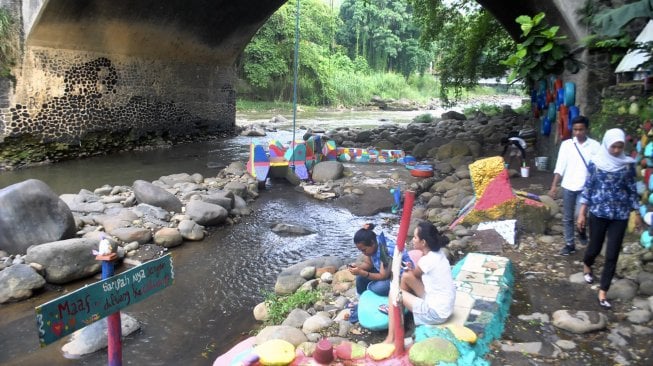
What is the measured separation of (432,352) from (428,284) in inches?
17.7

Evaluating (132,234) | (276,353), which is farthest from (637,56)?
(132,234)

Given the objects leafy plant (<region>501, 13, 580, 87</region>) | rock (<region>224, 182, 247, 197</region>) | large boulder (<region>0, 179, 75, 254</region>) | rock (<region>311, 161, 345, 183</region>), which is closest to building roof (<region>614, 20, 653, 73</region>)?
leafy plant (<region>501, 13, 580, 87</region>)

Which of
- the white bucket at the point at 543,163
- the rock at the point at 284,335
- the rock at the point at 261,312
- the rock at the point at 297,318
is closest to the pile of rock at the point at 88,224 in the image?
the rock at the point at 261,312

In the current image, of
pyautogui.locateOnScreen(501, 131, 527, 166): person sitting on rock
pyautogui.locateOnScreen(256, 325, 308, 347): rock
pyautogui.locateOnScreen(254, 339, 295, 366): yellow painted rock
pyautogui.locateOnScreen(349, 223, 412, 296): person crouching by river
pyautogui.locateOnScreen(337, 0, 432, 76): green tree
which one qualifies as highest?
pyautogui.locateOnScreen(337, 0, 432, 76): green tree

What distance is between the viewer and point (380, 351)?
3100 millimetres

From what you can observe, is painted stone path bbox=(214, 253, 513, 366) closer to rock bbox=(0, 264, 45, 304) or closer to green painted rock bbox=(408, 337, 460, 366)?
green painted rock bbox=(408, 337, 460, 366)

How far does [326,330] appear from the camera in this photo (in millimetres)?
3729

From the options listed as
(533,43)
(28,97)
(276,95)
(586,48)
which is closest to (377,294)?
(533,43)

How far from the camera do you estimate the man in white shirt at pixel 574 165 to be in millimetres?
4547

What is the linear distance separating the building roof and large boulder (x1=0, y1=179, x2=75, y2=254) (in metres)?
6.93

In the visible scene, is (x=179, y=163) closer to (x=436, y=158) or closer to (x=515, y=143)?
(x=436, y=158)

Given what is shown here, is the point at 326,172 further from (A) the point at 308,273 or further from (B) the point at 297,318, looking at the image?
(B) the point at 297,318

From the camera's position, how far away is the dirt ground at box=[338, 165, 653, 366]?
3162 mm

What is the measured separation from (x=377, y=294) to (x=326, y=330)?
475 millimetres
